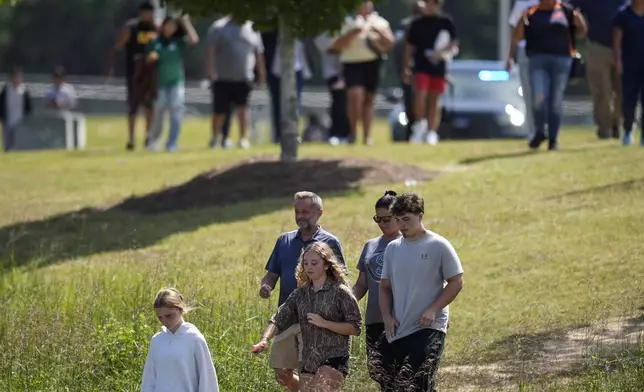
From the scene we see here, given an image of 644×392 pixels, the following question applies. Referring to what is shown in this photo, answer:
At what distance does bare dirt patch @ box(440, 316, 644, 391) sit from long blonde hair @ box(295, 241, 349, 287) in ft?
4.42

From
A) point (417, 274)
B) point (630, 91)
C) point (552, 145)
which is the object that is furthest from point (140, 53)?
point (417, 274)

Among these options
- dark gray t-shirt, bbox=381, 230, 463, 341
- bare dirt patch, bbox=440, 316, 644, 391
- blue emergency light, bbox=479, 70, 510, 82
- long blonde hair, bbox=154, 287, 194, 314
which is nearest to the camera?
long blonde hair, bbox=154, 287, 194, 314

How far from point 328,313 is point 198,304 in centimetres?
237

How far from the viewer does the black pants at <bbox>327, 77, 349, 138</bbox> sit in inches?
1015

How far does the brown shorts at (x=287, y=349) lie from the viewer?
1070 centimetres

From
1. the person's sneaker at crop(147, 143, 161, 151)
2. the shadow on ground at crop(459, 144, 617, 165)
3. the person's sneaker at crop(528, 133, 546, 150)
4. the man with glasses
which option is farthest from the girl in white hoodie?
the person's sneaker at crop(147, 143, 161, 151)

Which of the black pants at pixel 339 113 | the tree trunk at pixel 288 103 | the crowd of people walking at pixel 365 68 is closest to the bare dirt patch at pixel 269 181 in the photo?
the tree trunk at pixel 288 103

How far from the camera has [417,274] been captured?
1022 cm

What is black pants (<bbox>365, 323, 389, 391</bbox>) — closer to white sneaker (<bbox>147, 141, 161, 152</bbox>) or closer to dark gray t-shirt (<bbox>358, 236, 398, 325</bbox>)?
dark gray t-shirt (<bbox>358, 236, 398, 325</bbox>)

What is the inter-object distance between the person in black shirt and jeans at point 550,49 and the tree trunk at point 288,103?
3.06 m

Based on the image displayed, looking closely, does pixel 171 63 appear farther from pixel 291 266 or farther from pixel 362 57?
pixel 291 266

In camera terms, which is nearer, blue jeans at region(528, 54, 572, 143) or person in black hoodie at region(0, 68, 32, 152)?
blue jeans at region(528, 54, 572, 143)

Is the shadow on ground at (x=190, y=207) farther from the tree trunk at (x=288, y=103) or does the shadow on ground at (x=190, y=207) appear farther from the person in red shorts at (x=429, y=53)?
the person in red shorts at (x=429, y=53)

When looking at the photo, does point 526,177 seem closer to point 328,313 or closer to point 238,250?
point 238,250
